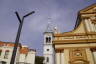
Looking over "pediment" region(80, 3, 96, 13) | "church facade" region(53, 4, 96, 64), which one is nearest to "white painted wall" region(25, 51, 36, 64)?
"church facade" region(53, 4, 96, 64)

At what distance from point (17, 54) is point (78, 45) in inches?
605

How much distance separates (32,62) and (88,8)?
59.0ft

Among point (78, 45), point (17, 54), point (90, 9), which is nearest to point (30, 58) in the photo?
point (17, 54)

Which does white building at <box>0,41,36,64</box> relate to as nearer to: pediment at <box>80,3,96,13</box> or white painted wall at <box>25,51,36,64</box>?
white painted wall at <box>25,51,36,64</box>

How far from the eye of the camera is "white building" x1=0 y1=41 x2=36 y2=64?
2901 centimetres

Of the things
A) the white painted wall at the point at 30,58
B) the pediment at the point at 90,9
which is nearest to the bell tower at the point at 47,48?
the white painted wall at the point at 30,58

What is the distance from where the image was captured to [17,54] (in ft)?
98.0

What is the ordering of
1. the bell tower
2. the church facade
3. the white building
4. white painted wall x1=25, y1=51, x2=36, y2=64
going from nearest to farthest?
1. the church facade
2. the white building
3. white painted wall x1=25, y1=51, x2=36, y2=64
4. the bell tower

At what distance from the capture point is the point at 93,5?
23594mm

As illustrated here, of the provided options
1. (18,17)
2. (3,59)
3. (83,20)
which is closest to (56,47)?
(83,20)

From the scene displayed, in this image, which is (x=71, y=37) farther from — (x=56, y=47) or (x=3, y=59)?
(x=3, y=59)

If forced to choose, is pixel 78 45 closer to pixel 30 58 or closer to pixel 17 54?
pixel 17 54

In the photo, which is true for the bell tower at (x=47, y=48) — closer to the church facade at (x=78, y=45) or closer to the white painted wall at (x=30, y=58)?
the white painted wall at (x=30, y=58)

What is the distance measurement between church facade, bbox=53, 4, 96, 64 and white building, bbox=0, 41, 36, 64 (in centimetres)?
1334
